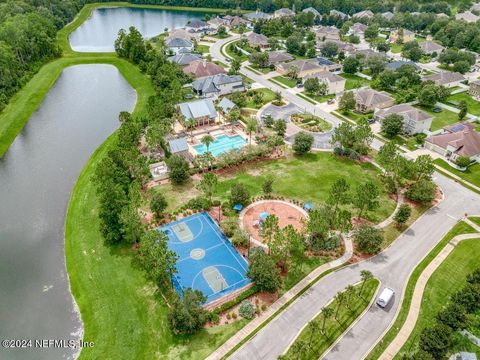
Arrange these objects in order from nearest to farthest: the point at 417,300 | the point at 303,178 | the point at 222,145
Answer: the point at 417,300, the point at 303,178, the point at 222,145

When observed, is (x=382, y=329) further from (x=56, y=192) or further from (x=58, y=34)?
(x=58, y=34)

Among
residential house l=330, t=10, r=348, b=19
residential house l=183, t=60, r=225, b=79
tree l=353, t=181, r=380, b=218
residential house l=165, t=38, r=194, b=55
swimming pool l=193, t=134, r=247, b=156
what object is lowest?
residential house l=165, t=38, r=194, b=55

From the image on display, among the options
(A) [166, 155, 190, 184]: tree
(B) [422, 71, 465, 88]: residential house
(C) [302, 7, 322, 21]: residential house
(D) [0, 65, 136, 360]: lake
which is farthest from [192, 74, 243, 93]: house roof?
(C) [302, 7, 322, 21]: residential house

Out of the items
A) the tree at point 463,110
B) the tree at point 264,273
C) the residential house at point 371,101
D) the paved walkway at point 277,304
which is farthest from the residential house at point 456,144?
the tree at point 264,273

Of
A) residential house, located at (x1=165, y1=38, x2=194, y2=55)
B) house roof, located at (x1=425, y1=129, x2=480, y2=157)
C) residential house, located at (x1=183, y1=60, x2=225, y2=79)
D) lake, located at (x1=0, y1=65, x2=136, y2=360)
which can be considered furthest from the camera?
Result: residential house, located at (x1=165, y1=38, x2=194, y2=55)

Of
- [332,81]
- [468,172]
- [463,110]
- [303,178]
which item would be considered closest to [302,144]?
[303,178]

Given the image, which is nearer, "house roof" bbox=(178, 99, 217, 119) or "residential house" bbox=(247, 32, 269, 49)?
"house roof" bbox=(178, 99, 217, 119)

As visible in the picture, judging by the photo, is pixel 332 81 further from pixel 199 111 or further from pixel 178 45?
pixel 178 45

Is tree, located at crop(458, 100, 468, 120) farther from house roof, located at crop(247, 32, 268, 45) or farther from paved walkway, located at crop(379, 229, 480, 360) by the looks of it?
house roof, located at crop(247, 32, 268, 45)
